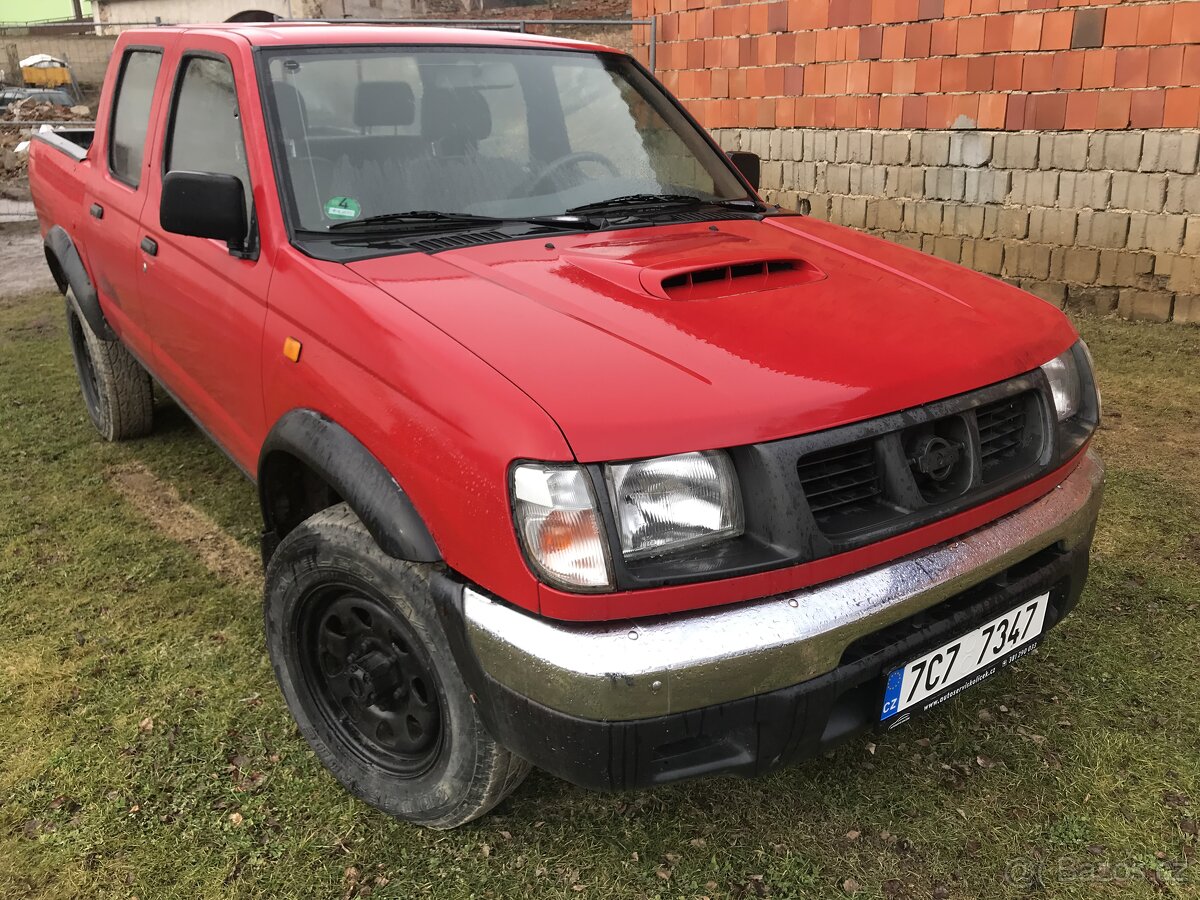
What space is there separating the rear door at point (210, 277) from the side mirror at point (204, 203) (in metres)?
0.08

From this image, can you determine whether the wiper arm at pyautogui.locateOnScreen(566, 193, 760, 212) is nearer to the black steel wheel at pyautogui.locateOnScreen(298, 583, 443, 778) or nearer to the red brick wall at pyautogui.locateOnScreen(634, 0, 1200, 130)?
the black steel wheel at pyautogui.locateOnScreen(298, 583, 443, 778)

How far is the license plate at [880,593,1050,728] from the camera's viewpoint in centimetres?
200

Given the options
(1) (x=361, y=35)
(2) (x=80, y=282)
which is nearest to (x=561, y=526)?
(1) (x=361, y=35)

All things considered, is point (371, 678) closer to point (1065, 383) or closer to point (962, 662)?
point (962, 662)

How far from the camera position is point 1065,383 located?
96.1 inches

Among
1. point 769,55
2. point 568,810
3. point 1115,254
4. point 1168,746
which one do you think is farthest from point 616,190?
point 769,55

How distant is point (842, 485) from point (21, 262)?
1071 centimetres

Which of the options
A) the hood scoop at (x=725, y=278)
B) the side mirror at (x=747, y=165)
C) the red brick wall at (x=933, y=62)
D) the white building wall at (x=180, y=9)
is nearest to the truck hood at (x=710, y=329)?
the hood scoop at (x=725, y=278)

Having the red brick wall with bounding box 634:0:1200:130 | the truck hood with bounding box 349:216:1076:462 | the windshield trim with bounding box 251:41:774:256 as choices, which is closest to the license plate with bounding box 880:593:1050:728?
the truck hood with bounding box 349:216:1076:462

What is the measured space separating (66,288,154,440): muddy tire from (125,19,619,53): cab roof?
1698mm

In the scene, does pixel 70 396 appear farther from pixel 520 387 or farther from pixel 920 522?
pixel 920 522

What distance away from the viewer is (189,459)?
4.64m

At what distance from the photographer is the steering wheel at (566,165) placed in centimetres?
283

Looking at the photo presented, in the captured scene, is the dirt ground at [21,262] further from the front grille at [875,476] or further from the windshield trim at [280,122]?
the front grille at [875,476]
